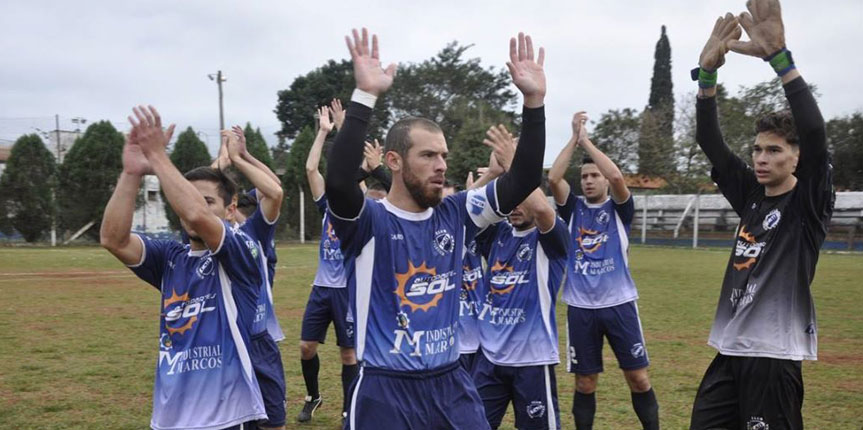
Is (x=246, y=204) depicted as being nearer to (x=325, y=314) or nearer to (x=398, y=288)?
(x=325, y=314)

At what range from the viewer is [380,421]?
3627 millimetres

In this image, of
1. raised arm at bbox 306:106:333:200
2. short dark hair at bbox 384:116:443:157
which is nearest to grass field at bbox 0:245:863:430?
raised arm at bbox 306:106:333:200

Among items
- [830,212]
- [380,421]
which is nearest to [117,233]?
[380,421]

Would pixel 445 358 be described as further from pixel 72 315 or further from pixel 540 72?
pixel 72 315

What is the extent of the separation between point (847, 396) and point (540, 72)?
23.0 feet

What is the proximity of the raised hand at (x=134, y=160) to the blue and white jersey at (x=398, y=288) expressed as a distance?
4.75 ft

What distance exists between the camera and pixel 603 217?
7.39m

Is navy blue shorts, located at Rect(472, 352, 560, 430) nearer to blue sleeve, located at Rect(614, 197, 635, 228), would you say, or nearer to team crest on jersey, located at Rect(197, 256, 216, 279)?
blue sleeve, located at Rect(614, 197, 635, 228)

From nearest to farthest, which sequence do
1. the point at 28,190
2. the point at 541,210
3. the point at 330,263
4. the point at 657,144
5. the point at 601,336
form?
the point at 541,210
the point at 601,336
the point at 330,263
the point at 28,190
the point at 657,144

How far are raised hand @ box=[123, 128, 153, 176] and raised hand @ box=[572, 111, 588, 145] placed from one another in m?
3.72

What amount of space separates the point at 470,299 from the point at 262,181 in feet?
6.96

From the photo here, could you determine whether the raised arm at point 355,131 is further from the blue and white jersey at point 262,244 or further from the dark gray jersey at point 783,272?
the dark gray jersey at point 783,272

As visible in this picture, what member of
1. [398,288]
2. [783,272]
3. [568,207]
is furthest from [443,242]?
[568,207]

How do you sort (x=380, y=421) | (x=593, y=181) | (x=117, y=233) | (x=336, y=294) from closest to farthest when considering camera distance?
(x=380, y=421) → (x=117, y=233) → (x=593, y=181) → (x=336, y=294)
